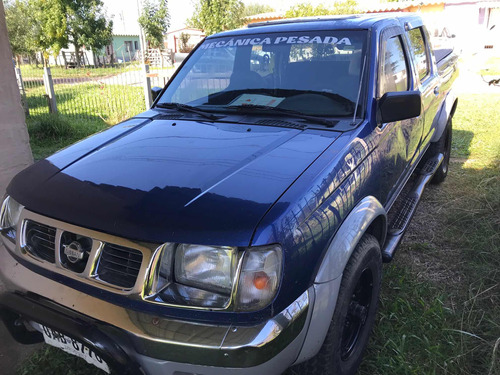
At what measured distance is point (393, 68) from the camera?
118 inches

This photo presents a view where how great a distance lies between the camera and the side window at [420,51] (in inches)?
142

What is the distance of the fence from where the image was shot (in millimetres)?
9102

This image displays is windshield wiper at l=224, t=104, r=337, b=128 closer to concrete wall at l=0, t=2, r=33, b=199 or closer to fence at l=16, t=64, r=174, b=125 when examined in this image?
concrete wall at l=0, t=2, r=33, b=199

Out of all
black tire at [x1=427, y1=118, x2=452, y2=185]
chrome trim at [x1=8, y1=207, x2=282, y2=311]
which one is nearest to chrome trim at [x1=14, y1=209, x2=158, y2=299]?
chrome trim at [x1=8, y1=207, x2=282, y2=311]

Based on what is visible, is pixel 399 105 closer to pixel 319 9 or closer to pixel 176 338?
pixel 176 338

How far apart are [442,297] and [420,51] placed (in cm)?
225

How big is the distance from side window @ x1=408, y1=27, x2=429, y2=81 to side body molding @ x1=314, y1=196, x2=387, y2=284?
2028 mm

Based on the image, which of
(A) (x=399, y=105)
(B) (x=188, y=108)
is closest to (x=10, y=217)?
(B) (x=188, y=108)

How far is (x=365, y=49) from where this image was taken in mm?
2666

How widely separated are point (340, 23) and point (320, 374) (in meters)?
2.23

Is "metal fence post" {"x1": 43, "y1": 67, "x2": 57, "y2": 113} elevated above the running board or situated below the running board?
above

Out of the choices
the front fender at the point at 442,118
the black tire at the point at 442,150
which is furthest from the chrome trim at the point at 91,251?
the black tire at the point at 442,150

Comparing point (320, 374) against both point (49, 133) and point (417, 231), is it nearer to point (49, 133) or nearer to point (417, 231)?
point (417, 231)

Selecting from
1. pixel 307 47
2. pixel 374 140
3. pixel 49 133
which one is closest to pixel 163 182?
pixel 374 140
